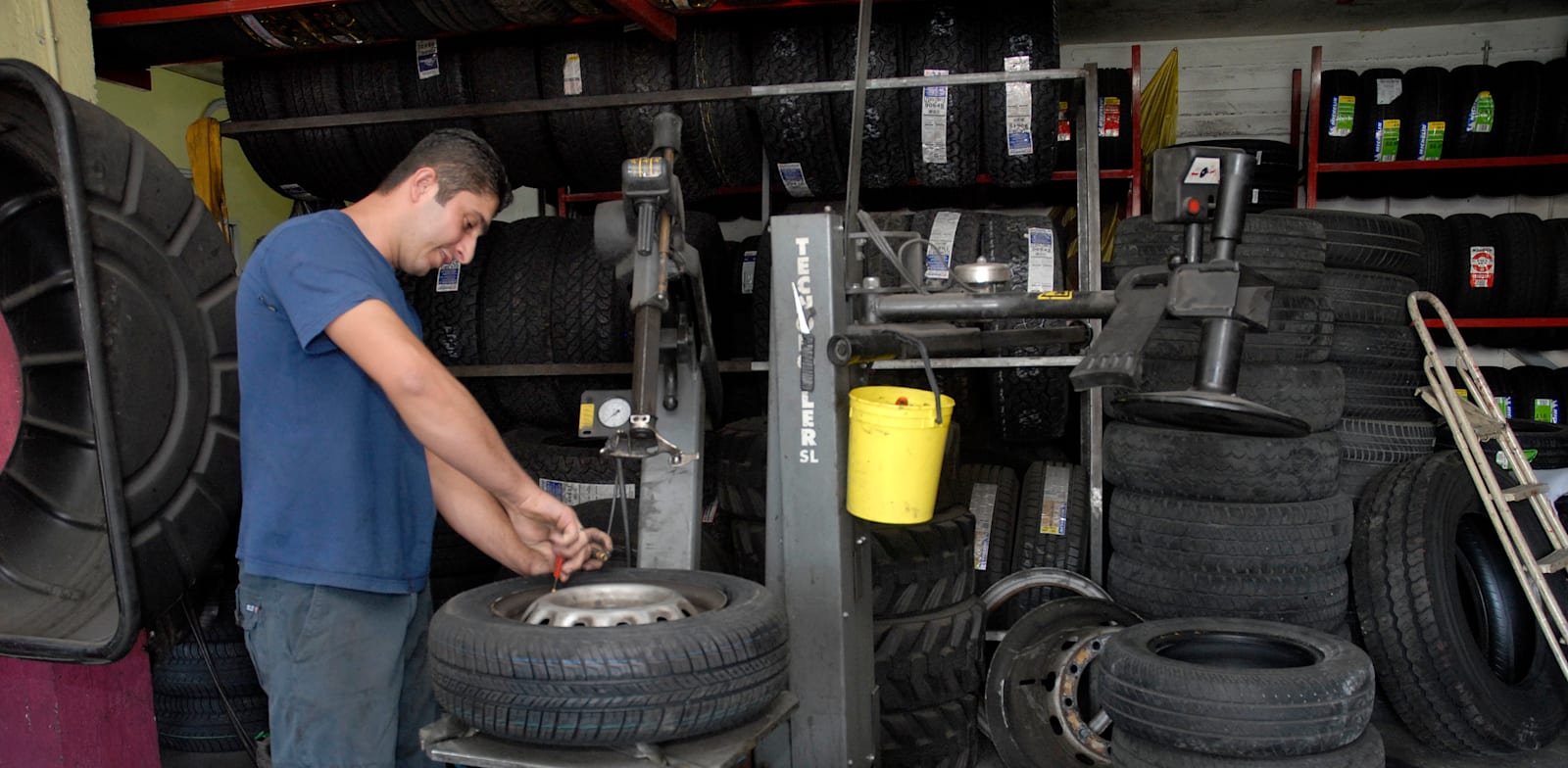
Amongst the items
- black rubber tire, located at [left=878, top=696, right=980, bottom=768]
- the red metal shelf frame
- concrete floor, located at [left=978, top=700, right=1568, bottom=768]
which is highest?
the red metal shelf frame

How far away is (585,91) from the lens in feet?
12.1

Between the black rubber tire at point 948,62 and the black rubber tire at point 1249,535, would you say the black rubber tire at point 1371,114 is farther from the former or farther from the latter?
the black rubber tire at point 1249,535

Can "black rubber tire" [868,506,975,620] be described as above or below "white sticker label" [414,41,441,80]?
below

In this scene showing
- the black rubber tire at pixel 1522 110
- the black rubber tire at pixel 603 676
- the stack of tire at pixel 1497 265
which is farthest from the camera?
the black rubber tire at pixel 1522 110

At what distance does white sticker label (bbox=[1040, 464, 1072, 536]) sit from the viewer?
3.39 m

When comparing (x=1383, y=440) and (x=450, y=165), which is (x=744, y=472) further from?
(x=1383, y=440)

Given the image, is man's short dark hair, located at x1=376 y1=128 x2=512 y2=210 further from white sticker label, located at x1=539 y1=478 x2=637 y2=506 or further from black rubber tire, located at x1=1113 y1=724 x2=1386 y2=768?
black rubber tire, located at x1=1113 y1=724 x2=1386 y2=768

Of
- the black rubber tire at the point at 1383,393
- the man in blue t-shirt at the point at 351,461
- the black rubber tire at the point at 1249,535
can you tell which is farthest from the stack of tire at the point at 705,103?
the man in blue t-shirt at the point at 351,461

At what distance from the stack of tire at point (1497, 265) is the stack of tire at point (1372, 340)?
177cm

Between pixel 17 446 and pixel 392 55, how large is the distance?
1961 millimetres

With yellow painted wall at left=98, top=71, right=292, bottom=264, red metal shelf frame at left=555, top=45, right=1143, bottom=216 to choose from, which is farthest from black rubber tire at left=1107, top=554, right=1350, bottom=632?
yellow painted wall at left=98, top=71, right=292, bottom=264

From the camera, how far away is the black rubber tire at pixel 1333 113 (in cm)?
526

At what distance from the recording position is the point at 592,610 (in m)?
1.71

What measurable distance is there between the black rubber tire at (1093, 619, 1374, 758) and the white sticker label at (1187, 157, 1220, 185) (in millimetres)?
1045
